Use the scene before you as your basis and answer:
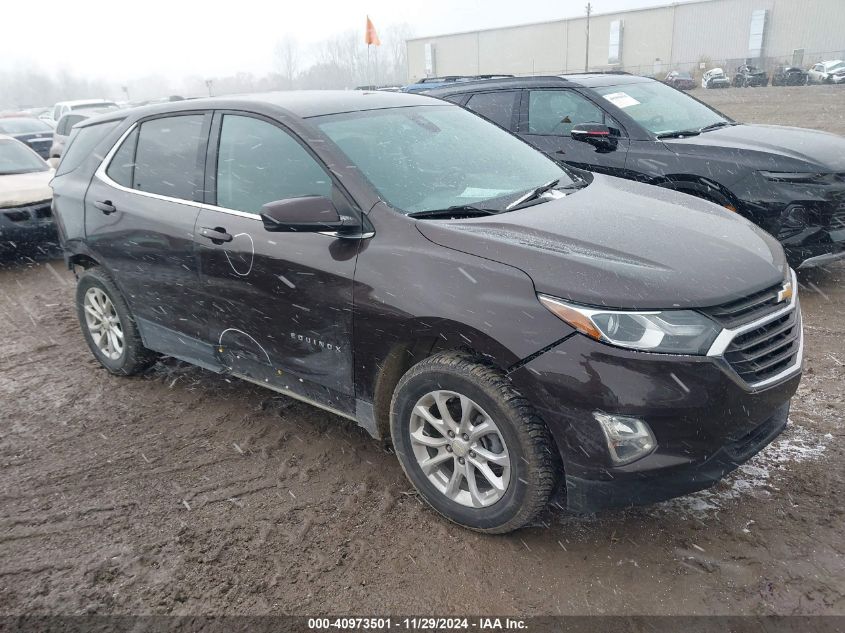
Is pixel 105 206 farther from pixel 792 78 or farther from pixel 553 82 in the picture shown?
pixel 792 78

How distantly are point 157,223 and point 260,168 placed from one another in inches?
32.0

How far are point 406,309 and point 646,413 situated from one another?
1.02 metres

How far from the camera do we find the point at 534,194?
3.42m

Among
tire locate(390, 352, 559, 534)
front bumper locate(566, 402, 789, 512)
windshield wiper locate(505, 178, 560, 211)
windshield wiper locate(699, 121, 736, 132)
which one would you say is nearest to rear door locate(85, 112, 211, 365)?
tire locate(390, 352, 559, 534)

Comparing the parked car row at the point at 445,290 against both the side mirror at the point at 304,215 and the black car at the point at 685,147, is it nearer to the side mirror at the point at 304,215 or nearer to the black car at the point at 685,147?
the side mirror at the point at 304,215

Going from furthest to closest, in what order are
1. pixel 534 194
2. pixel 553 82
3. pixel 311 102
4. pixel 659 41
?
1. pixel 659 41
2. pixel 553 82
3. pixel 311 102
4. pixel 534 194

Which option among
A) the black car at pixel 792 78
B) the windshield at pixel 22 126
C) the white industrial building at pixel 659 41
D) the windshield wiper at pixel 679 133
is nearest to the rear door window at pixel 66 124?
the windshield at pixel 22 126

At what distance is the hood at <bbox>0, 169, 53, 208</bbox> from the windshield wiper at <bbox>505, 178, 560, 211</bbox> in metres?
5.99

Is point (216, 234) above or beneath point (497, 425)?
above

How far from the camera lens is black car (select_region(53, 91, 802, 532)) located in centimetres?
245

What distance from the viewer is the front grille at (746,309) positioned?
8.20ft

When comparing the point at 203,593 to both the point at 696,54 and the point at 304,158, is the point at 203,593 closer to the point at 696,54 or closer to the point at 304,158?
the point at 304,158

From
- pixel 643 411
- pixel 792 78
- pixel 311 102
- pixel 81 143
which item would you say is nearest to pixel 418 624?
pixel 643 411

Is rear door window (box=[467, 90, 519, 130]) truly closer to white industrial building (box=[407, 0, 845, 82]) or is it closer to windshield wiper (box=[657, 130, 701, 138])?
windshield wiper (box=[657, 130, 701, 138])
